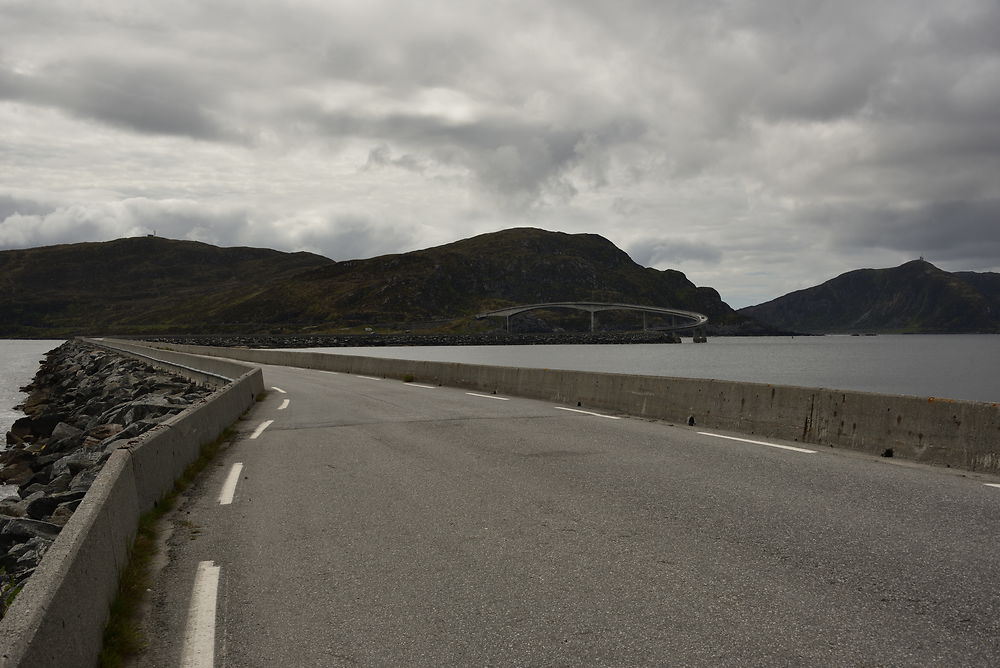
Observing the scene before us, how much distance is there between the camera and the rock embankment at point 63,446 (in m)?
8.28

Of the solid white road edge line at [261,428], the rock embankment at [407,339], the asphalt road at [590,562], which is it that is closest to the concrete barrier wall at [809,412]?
the asphalt road at [590,562]

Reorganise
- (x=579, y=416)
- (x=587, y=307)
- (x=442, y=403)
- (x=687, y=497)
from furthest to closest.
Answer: (x=587, y=307), (x=442, y=403), (x=579, y=416), (x=687, y=497)

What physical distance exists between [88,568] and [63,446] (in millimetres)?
17313

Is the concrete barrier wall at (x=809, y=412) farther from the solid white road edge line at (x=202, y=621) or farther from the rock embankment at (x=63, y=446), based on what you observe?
the rock embankment at (x=63, y=446)

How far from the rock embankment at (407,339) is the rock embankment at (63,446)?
345 feet

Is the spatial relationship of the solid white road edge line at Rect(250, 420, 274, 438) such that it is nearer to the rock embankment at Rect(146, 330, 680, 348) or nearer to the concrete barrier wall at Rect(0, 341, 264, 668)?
the concrete barrier wall at Rect(0, 341, 264, 668)

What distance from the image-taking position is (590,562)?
534 centimetres

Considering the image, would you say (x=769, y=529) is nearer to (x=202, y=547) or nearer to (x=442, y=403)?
(x=202, y=547)

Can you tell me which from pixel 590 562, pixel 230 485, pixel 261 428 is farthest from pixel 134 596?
pixel 261 428

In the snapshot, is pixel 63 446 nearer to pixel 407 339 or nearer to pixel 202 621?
pixel 202 621

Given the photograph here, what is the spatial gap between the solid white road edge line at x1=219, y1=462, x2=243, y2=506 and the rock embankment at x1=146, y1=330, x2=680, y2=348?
420ft

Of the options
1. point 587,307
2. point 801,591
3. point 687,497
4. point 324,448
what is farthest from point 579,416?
point 587,307

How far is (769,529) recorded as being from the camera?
20.1 feet

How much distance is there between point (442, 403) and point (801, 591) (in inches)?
530
